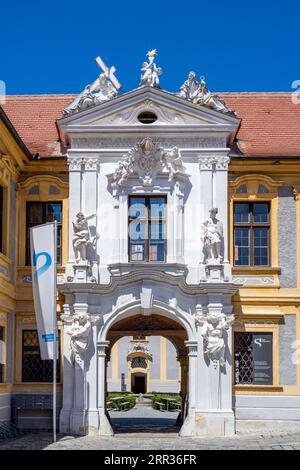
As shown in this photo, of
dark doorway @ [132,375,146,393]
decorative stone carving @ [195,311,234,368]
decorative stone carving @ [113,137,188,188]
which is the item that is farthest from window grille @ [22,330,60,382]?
dark doorway @ [132,375,146,393]

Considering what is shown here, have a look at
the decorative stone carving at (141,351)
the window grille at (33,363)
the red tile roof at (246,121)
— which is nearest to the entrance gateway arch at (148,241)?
the window grille at (33,363)

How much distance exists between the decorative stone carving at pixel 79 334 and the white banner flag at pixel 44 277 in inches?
62.5

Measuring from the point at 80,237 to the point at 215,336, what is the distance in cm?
454

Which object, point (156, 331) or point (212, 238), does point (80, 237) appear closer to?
point (212, 238)

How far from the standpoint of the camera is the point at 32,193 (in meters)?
28.6

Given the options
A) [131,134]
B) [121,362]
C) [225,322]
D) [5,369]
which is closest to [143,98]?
[131,134]

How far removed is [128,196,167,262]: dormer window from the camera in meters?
27.8

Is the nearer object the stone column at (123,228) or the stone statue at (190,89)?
the stone column at (123,228)

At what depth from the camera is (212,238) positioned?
2698 cm

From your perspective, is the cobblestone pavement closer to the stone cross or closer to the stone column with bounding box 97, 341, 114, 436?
the stone column with bounding box 97, 341, 114, 436

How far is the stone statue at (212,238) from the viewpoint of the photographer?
27.0 metres

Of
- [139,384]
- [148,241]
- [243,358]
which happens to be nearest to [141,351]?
[139,384]

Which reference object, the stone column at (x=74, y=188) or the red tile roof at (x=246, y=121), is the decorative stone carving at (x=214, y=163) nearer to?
the red tile roof at (x=246, y=121)

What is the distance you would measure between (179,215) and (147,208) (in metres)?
0.94
